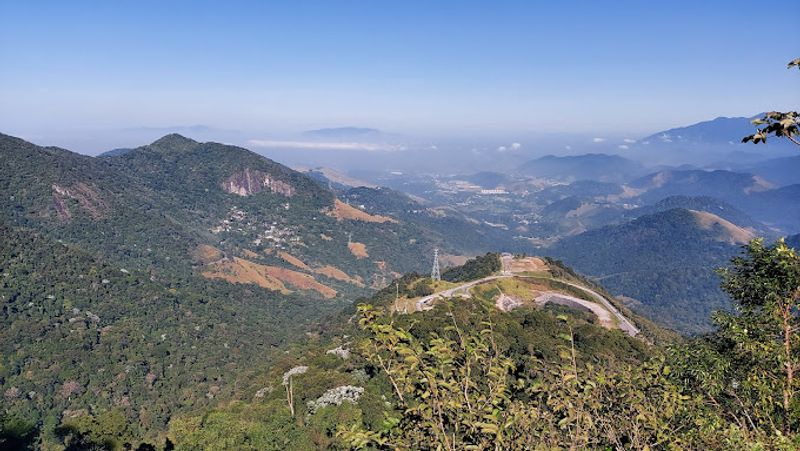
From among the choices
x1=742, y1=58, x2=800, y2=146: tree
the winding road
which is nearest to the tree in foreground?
x1=742, y1=58, x2=800, y2=146: tree

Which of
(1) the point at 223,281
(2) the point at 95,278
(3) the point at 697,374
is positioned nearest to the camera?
(3) the point at 697,374

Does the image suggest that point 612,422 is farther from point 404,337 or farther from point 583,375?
point 404,337

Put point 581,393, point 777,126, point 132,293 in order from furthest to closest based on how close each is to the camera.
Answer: point 132,293 < point 581,393 < point 777,126

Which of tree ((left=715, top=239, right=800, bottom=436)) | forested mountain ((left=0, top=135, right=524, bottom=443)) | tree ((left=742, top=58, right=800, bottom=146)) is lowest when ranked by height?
forested mountain ((left=0, top=135, right=524, bottom=443))

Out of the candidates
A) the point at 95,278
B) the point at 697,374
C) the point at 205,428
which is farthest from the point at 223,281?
the point at 697,374

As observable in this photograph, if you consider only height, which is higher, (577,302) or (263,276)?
(577,302)

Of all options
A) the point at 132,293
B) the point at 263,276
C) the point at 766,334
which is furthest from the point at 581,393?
the point at 263,276

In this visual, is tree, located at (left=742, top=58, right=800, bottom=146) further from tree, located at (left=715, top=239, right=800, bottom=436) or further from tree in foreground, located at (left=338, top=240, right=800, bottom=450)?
tree, located at (left=715, top=239, right=800, bottom=436)

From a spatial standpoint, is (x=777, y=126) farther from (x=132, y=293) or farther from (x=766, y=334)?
(x=132, y=293)

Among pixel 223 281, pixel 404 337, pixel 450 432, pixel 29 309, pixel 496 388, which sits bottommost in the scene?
pixel 223 281

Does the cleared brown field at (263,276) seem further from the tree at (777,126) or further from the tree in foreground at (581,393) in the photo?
the tree at (777,126)

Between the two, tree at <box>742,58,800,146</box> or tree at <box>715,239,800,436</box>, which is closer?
tree at <box>742,58,800,146</box>
